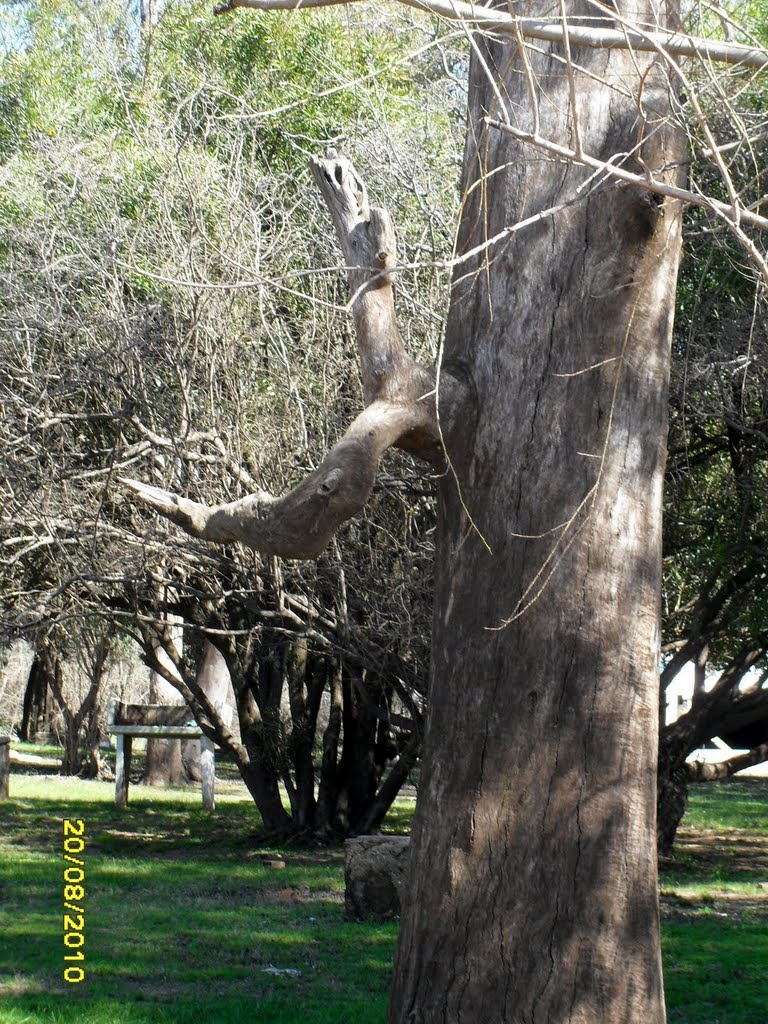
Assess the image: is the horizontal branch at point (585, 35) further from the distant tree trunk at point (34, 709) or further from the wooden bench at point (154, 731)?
the distant tree trunk at point (34, 709)

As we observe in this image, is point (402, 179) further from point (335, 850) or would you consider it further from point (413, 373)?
point (335, 850)

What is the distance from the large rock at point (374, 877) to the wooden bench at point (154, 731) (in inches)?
286

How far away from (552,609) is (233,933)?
5044 millimetres

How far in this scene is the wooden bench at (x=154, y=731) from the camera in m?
16.0

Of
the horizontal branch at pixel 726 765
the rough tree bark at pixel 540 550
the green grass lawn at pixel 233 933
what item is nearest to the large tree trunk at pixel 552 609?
the rough tree bark at pixel 540 550

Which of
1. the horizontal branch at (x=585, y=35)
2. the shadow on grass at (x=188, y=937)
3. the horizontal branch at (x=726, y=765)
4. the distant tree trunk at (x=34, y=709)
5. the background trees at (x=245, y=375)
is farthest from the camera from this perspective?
the distant tree trunk at (x=34, y=709)

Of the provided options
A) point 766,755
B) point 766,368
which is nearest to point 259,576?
point 766,368

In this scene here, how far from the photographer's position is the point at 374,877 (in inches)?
342

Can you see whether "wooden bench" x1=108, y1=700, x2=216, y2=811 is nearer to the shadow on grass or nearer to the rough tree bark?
the shadow on grass

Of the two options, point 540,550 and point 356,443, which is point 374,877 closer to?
point 540,550

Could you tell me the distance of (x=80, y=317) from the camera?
1005cm

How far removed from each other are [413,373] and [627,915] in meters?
1.95

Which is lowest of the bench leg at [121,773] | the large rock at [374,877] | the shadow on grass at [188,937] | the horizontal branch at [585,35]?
the shadow on grass at [188,937]

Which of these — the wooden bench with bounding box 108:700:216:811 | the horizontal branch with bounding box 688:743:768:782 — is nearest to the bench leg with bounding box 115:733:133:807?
the wooden bench with bounding box 108:700:216:811
